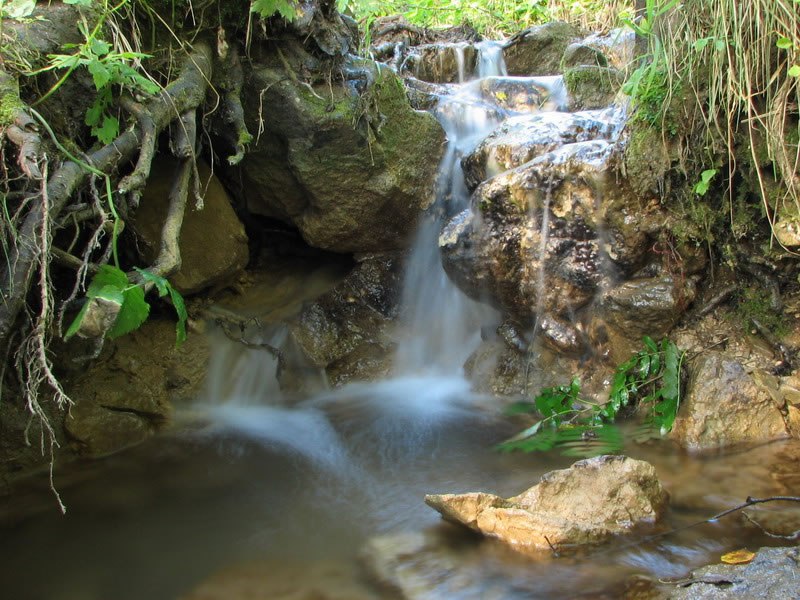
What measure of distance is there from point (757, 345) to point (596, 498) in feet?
5.83

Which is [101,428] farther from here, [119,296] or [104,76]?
[104,76]

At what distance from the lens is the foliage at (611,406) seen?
137 inches

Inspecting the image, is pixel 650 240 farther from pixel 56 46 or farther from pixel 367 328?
pixel 56 46

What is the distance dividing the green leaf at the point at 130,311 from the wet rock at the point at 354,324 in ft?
8.08

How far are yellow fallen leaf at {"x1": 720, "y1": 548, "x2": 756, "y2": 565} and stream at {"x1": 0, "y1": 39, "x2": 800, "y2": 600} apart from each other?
10cm

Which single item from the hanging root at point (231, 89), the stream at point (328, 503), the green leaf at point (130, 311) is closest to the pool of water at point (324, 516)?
the stream at point (328, 503)

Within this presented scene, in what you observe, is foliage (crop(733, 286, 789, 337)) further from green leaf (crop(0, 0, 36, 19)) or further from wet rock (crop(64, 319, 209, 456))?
green leaf (crop(0, 0, 36, 19))

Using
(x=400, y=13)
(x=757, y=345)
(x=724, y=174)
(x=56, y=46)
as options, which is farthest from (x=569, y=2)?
(x=56, y=46)

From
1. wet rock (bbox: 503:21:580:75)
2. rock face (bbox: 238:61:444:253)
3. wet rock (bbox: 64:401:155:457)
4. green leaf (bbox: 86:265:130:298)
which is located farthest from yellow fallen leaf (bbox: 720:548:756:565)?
wet rock (bbox: 503:21:580:75)

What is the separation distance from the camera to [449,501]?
106 inches

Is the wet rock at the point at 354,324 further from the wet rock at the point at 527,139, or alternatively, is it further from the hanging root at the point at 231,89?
the hanging root at the point at 231,89

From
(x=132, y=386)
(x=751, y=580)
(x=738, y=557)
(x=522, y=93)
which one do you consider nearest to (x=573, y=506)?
(x=738, y=557)

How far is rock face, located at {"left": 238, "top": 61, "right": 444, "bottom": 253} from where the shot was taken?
169 inches

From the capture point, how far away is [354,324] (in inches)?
204
